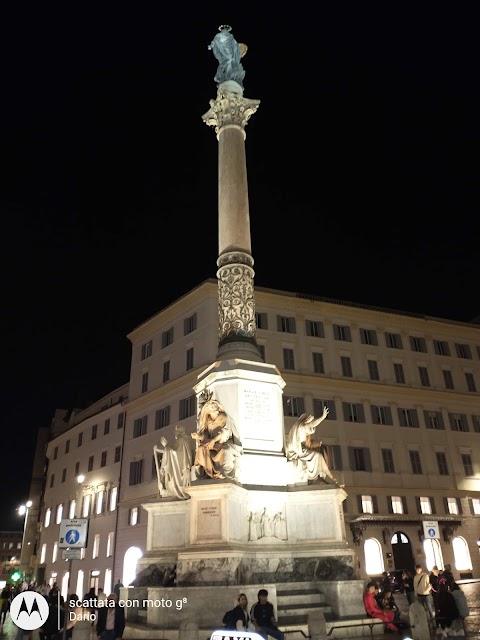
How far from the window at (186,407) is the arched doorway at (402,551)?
1632 centimetres

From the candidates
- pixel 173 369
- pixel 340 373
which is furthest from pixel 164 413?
pixel 340 373

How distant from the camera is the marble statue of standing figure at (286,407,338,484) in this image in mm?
15500

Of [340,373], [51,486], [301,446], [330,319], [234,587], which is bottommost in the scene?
[234,587]

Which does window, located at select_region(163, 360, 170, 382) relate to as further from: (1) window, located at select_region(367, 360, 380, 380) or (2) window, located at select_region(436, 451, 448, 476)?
(2) window, located at select_region(436, 451, 448, 476)

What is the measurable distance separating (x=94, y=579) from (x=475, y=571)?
28.3 meters

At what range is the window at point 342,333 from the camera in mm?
44156

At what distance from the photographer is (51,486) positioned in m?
57.8

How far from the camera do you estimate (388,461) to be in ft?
134

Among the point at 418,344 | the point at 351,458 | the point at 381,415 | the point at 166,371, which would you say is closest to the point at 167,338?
Answer: the point at 166,371

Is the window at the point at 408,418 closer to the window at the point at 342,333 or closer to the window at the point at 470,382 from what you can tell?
the window at the point at 342,333

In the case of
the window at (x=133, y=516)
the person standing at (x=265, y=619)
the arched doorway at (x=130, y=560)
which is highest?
the window at (x=133, y=516)

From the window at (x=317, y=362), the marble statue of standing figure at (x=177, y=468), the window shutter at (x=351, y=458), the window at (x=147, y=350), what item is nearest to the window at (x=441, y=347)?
the window at (x=317, y=362)

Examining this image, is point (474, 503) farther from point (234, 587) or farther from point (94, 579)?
point (234, 587)

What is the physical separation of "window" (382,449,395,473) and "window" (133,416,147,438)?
18.2m
